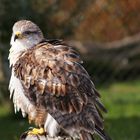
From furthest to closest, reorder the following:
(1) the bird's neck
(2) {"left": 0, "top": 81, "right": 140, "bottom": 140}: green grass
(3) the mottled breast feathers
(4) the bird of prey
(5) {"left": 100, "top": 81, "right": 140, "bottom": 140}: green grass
→ (2) {"left": 0, "top": 81, "right": 140, "bottom": 140}: green grass → (5) {"left": 100, "top": 81, "right": 140, "bottom": 140}: green grass → (1) the bird's neck → (3) the mottled breast feathers → (4) the bird of prey

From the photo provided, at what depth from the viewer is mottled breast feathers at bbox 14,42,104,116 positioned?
7.55m

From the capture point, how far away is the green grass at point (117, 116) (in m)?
12.5

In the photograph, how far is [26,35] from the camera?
8367 mm

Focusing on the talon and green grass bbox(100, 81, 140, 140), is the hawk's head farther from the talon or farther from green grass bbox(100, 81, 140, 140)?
green grass bbox(100, 81, 140, 140)

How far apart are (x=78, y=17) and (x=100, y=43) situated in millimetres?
2498

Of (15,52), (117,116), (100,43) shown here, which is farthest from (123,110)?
(15,52)

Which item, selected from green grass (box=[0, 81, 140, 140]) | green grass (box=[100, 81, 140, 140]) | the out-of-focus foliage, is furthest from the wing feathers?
the out-of-focus foliage

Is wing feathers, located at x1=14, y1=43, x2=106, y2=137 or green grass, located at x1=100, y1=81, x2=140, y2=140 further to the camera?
green grass, located at x1=100, y1=81, x2=140, y2=140

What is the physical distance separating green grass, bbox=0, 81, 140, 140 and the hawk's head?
9.49 feet

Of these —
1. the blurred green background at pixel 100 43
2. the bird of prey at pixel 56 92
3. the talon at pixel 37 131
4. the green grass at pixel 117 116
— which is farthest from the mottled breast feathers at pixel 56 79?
the blurred green background at pixel 100 43

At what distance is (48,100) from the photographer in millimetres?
7668

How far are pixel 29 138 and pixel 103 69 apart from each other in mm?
10897

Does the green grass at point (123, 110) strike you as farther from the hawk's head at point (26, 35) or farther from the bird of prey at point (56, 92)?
the bird of prey at point (56, 92)

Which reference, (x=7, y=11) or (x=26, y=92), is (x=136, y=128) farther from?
(x=26, y=92)
